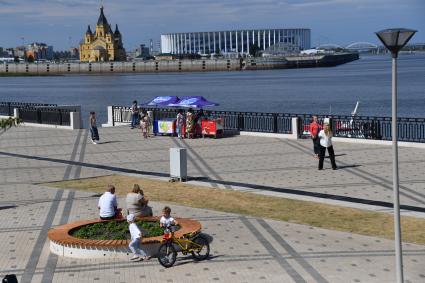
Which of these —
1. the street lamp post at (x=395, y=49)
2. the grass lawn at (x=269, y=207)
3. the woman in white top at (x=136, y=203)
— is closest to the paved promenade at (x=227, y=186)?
the grass lawn at (x=269, y=207)

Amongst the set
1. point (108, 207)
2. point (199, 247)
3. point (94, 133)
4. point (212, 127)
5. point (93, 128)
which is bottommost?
point (199, 247)

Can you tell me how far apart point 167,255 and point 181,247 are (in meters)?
0.36

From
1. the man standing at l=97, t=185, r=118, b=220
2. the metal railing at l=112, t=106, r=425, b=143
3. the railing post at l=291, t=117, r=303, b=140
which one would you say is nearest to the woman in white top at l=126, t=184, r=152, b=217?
the man standing at l=97, t=185, r=118, b=220

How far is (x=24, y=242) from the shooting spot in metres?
12.7

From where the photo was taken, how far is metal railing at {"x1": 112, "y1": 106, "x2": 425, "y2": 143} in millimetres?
25322

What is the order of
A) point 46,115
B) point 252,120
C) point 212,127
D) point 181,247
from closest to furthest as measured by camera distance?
1. point 181,247
2. point 212,127
3. point 252,120
4. point 46,115

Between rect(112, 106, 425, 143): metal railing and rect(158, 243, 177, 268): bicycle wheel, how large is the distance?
1509cm

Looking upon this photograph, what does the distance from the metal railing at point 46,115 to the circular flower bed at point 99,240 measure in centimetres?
2173

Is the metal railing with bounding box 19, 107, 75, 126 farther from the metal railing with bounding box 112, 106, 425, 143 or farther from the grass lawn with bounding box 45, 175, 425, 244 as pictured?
the grass lawn with bounding box 45, 175, 425, 244

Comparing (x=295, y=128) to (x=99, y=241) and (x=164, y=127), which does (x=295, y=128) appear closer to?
(x=164, y=127)

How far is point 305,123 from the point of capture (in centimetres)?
2838

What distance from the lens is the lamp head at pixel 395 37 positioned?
8.11 m

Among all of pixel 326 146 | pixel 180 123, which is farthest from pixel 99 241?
pixel 180 123

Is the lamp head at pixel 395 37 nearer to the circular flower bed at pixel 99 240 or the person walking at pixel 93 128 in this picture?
the circular flower bed at pixel 99 240
